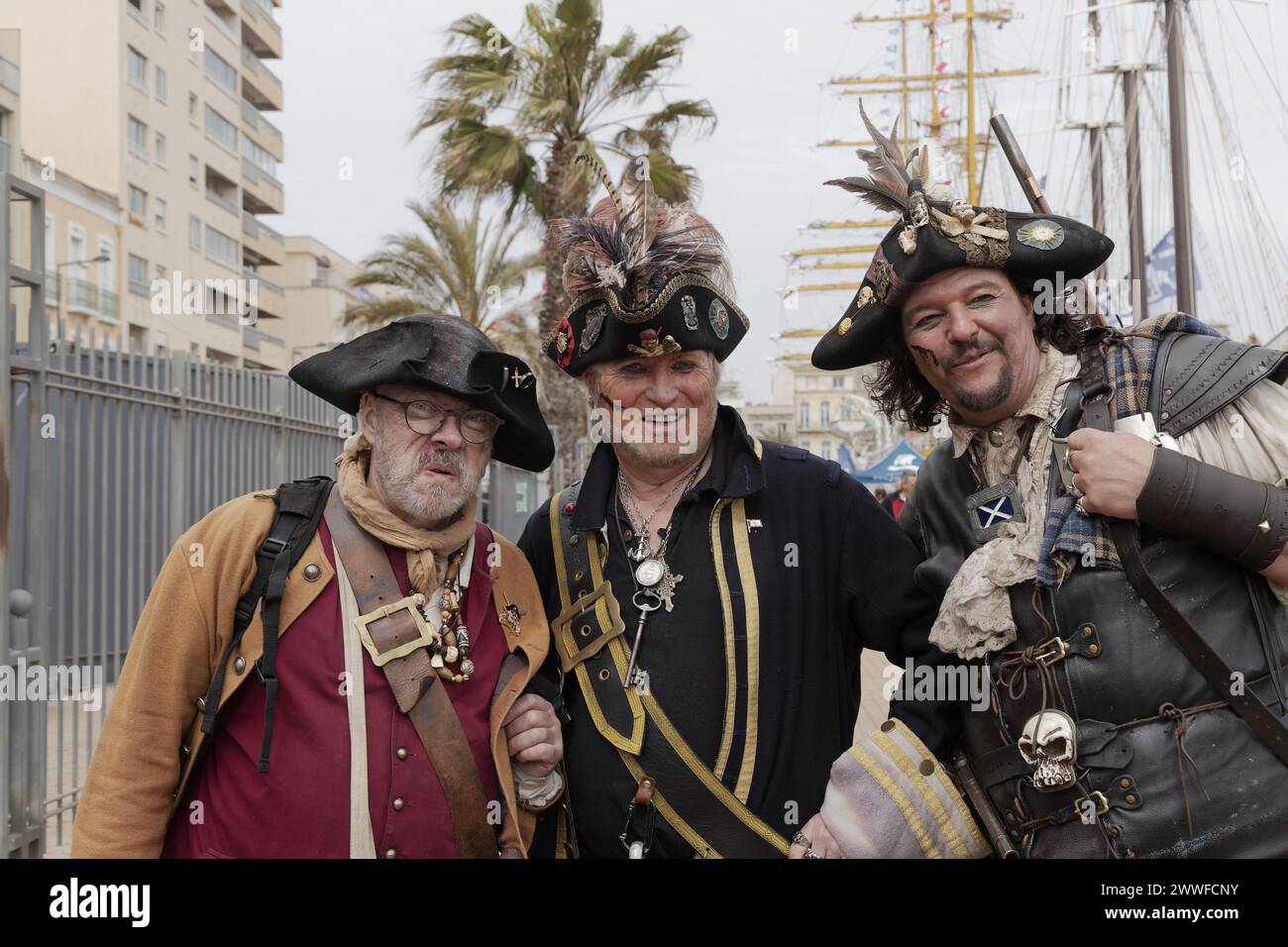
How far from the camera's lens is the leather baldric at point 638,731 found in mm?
3057

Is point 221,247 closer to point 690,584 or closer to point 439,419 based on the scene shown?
point 439,419

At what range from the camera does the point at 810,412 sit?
354ft

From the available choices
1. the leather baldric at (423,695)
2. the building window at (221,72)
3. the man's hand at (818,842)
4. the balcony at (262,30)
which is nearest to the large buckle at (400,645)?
the leather baldric at (423,695)

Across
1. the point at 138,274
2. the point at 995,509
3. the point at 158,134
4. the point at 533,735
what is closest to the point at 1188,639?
the point at 995,509

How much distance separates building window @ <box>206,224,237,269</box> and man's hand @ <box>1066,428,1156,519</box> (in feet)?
149

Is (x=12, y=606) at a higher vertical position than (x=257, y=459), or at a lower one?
lower

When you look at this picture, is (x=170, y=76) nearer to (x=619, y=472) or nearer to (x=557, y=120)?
(x=557, y=120)

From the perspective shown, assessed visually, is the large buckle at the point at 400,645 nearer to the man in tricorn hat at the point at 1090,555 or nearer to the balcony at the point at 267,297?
the man in tricorn hat at the point at 1090,555

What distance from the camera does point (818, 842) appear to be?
112 inches

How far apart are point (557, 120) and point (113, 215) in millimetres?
26237

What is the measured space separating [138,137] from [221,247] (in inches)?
272

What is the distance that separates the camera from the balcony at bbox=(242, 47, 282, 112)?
46938mm

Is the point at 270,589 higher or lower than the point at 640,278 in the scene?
lower

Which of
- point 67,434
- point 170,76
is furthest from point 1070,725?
point 170,76
